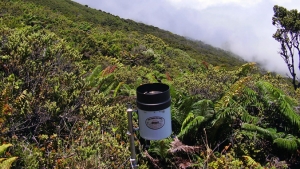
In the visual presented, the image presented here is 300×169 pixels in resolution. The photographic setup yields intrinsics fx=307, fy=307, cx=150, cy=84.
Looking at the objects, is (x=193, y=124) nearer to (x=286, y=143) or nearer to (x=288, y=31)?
(x=286, y=143)

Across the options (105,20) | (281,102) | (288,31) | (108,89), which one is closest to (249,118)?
(281,102)

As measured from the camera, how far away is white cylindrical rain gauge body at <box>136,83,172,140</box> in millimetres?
2576

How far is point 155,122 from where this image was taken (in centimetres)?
263

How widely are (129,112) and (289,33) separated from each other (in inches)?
747

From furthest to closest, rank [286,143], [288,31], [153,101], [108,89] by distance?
[288,31], [108,89], [286,143], [153,101]

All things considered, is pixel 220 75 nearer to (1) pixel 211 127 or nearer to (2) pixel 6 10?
(1) pixel 211 127

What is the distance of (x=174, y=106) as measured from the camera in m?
5.75

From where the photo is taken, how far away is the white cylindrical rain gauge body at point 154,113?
2.58m

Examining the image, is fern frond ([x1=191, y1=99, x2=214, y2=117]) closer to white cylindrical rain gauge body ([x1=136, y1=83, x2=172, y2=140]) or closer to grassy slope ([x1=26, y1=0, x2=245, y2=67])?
white cylindrical rain gauge body ([x1=136, y1=83, x2=172, y2=140])

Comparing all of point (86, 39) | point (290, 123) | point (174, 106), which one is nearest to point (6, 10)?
point (86, 39)

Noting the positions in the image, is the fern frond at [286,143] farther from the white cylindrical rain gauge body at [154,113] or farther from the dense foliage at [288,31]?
the dense foliage at [288,31]

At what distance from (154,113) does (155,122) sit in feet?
0.29

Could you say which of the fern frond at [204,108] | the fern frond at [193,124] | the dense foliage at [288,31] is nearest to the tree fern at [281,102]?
the fern frond at [204,108]

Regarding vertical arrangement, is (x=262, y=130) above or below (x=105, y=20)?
below
